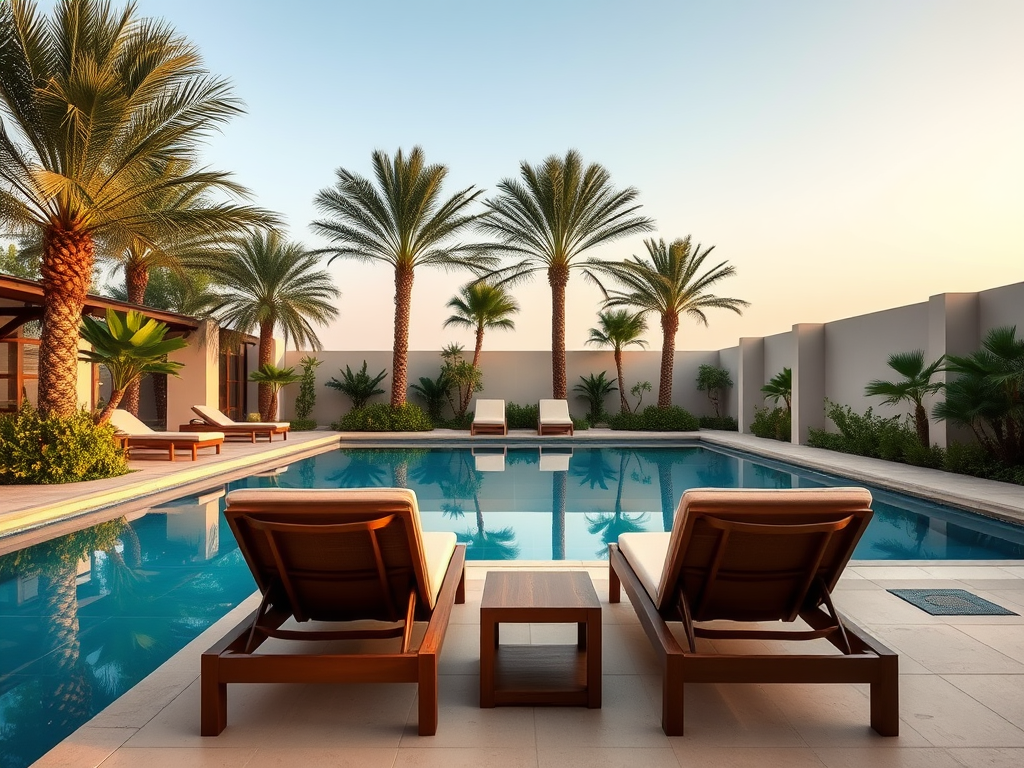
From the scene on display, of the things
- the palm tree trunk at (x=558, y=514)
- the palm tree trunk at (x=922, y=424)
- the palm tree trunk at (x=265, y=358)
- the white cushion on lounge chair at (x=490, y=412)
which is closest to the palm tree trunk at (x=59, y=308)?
the palm tree trunk at (x=558, y=514)

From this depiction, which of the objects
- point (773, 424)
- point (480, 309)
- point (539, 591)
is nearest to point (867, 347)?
point (773, 424)

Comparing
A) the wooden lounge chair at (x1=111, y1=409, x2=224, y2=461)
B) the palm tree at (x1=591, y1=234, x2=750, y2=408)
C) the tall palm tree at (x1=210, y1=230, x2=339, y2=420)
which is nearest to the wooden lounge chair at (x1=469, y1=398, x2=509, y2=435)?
the palm tree at (x1=591, y1=234, x2=750, y2=408)

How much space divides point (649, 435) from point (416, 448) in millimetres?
6298

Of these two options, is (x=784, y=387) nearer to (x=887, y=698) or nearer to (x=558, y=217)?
(x=558, y=217)

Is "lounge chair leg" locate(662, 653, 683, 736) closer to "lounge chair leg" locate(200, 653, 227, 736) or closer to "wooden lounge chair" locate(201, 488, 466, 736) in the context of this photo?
"wooden lounge chair" locate(201, 488, 466, 736)

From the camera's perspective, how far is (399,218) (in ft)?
58.5

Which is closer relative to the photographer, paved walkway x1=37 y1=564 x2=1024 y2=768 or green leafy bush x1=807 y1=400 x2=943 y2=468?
paved walkway x1=37 y1=564 x2=1024 y2=768

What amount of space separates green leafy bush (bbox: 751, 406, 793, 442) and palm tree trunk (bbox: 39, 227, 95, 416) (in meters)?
14.3

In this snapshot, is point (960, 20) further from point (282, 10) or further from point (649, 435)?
point (282, 10)

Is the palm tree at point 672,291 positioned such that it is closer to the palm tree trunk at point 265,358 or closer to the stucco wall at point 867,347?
the stucco wall at point 867,347

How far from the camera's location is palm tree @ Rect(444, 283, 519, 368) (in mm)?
21047

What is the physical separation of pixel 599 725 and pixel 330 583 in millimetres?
1187

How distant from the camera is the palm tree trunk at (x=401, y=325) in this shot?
61.0 ft

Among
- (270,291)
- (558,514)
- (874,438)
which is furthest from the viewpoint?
(270,291)
